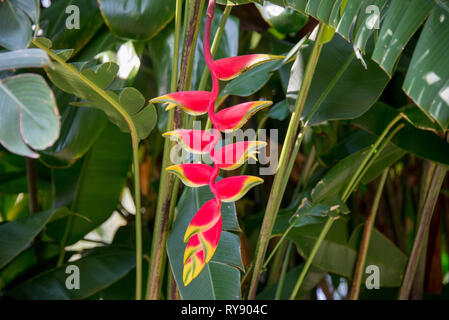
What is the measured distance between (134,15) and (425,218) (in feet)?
1.98

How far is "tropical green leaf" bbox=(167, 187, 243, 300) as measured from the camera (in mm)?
574

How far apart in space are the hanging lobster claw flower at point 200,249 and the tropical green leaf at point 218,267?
212mm

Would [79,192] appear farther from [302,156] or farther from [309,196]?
[302,156]

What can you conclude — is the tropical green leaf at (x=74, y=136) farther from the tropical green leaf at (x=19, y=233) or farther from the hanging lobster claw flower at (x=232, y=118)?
the hanging lobster claw flower at (x=232, y=118)

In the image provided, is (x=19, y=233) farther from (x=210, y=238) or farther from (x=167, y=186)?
(x=210, y=238)

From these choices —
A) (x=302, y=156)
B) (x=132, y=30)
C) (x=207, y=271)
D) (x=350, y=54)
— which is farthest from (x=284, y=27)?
(x=302, y=156)

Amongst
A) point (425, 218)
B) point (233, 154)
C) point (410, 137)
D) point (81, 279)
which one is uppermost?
point (233, 154)

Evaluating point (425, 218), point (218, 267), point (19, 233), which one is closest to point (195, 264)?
point (218, 267)

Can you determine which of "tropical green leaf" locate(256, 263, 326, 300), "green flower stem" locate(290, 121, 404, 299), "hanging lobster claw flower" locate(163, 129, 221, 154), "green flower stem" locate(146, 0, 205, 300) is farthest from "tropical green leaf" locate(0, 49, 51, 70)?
"tropical green leaf" locate(256, 263, 326, 300)

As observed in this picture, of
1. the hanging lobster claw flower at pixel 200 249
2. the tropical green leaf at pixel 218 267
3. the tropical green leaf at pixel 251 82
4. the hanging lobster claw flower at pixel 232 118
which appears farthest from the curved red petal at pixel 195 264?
the tropical green leaf at pixel 251 82

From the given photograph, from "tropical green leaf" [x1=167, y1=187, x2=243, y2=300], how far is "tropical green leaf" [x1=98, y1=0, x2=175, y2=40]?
0.28m

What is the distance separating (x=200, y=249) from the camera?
0.35 metres

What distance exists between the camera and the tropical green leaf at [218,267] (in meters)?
0.57

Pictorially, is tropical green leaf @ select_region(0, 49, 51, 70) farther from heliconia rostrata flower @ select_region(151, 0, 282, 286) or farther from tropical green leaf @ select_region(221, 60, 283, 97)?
tropical green leaf @ select_region(221, 60, 283, 97)
